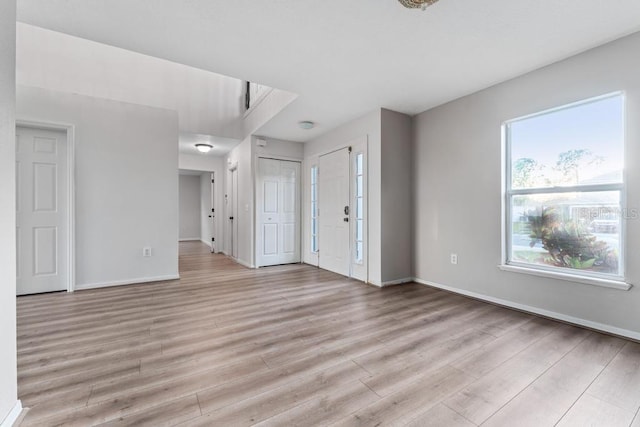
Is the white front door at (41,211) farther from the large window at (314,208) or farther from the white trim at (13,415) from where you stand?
the large window at (314,208)

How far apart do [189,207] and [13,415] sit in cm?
895

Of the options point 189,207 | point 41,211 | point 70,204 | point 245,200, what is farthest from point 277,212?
point 189,207

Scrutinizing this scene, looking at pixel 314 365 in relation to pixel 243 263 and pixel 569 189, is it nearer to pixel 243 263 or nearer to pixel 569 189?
pixel 569 189

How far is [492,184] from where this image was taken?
3.00 meters

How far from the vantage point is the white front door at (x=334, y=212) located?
166 inches

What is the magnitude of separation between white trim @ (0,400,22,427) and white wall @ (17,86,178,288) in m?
2.63

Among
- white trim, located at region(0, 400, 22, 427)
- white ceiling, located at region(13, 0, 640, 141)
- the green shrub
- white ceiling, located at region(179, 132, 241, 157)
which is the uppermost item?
white ceiling, located at region(179, 132, 241, 157)

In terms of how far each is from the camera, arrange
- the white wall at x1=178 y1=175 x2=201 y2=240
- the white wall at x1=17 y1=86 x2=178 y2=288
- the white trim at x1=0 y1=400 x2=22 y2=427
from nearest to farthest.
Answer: the white trim at x1=0 y1=400 x2=22 y2=427 → the white wall at x1=17 y1=86 x2=178 y2=288 → the white wall at x1=178 y1=175 x2=201 y2=240

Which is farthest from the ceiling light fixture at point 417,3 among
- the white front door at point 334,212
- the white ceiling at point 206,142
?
the white ceiling at point 206,142

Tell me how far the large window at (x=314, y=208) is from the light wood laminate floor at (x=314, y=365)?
213cm

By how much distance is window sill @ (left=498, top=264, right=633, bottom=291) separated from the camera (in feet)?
7.08

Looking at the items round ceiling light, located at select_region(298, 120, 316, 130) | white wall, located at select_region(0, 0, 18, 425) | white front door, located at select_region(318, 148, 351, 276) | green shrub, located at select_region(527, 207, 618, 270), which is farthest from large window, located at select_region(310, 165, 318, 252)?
white wall, located at select_region(0, 0, 18, 425)

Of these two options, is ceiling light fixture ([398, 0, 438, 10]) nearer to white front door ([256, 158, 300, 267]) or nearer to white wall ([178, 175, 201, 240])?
white front door ([256, 158, 300, 267])

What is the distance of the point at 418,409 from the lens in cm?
139
